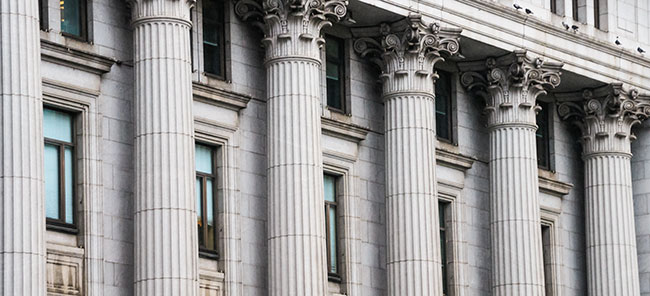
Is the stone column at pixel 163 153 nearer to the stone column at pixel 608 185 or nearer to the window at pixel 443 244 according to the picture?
the window at pixel 443 244

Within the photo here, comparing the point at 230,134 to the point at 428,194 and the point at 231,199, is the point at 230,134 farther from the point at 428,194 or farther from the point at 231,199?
the point at 428,194

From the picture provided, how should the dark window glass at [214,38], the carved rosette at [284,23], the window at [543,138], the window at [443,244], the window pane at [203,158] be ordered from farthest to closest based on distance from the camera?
the window at [543,138]
the window at [443,244]
the carved rosette at [284,23]
the dark window glass at [214,38]
the window pane at [203,158]

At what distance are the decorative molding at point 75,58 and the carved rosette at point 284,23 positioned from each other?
508 centimetres

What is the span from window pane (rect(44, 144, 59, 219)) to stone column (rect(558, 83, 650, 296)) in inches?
829

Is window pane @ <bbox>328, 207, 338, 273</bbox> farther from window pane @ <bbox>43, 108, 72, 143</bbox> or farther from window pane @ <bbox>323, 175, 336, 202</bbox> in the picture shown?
window pane @ <bbox>43, 108, 72, 143</bbox>

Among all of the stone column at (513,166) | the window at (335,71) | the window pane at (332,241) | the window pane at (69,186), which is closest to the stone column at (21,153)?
the window pane at (69,186)

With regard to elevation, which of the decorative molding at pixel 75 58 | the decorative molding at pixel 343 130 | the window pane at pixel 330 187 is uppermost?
the decorative molding at pixel 75 58

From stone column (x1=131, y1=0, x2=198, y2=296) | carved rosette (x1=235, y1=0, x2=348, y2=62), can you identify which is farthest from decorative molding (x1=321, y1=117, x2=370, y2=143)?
stone column (x1=131, y1=0, x2=198, y2=296)

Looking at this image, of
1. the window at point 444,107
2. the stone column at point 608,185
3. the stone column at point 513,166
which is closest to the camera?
the stone column at point 513,166

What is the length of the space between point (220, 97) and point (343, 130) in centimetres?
497

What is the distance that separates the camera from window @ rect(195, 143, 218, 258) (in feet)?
167

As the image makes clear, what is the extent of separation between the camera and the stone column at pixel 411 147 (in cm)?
5500

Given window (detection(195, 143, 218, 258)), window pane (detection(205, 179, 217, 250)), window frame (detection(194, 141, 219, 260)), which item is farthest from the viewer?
window pane (detection(205, 179, 217, 250))

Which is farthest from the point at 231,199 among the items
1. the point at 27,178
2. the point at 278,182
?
the point at 27,178
